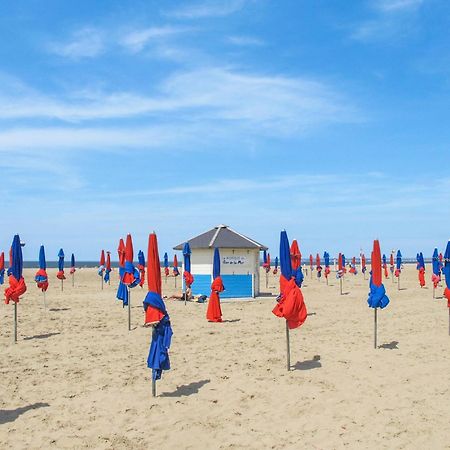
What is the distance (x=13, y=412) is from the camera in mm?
8766

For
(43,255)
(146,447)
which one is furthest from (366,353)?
(43,255)

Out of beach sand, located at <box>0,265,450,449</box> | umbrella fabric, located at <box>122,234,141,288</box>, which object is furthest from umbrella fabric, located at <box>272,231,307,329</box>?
umbrella fabric, located at <box>122,234,141,288</box>

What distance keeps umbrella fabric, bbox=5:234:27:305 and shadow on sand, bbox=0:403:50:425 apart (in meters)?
6.56

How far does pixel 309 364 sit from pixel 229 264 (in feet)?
55.7

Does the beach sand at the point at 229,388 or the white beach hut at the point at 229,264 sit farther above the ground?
the white beach hut at the point at 229,264

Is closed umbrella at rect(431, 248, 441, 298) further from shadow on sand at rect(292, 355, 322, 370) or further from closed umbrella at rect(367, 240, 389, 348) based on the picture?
shadow on sand at rect(292, 355, 322, 370)

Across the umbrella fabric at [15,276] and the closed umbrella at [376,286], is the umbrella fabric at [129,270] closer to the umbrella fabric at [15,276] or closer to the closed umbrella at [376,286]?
the umbrella fabric at [15,276]

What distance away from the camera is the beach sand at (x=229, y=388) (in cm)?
769

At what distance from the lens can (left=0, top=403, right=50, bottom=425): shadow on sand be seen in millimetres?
8445

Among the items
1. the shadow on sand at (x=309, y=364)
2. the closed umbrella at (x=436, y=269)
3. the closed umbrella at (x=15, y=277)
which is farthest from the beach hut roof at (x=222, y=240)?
the shadow on sand at (x=309, y=364)

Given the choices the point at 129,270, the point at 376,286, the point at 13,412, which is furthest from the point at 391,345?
the point at 13,412

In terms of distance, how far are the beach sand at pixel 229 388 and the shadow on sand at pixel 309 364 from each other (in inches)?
1.0

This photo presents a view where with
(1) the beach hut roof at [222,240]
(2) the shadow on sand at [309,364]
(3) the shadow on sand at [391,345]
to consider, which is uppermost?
(1) the beach hut roof at [222,240]

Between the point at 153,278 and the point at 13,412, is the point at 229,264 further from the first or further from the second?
the point at 13,412
